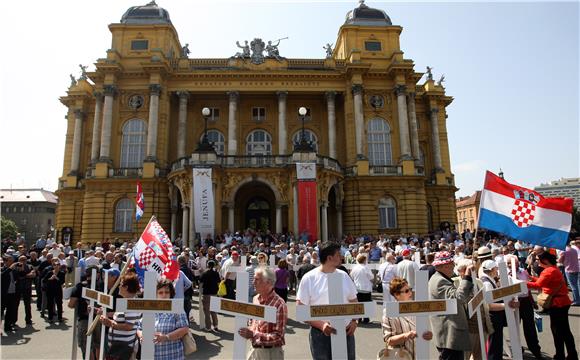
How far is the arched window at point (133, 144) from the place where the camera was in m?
34.0

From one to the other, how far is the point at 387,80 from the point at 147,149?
22.4m

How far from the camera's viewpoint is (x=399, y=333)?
4641mm

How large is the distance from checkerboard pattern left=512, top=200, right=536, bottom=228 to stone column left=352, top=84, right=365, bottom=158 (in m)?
26.7

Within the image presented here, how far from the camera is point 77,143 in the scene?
37.1 meters

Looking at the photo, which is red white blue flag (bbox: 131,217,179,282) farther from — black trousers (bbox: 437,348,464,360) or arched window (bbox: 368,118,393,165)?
arched window (bbox: 368,118,393,165)

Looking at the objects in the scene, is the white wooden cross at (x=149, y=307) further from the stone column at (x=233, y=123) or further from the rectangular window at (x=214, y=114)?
the rectangular window at (x=214, y=114)

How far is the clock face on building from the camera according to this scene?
113ft

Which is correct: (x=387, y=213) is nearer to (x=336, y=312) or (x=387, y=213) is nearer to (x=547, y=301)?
(x=547, y=301)

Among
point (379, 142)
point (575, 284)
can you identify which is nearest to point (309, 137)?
point (379, 142)

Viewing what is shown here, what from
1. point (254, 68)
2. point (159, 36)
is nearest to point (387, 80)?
point (254, 68)

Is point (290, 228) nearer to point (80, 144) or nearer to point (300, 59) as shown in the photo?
point (300, 59)

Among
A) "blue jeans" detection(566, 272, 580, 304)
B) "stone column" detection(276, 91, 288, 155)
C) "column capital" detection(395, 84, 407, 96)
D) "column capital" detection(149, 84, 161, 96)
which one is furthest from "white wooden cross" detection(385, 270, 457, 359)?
"column capital" detection(395, 84, 407, 96)

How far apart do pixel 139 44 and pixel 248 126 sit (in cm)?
1243

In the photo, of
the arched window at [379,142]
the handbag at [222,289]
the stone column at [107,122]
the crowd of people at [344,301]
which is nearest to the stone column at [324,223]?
the arched window at [379,142]
